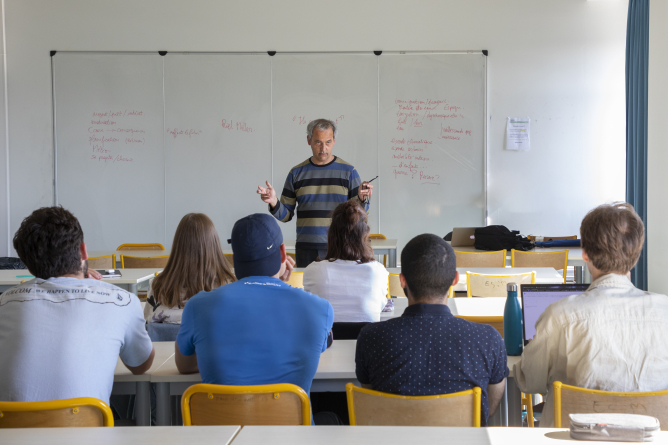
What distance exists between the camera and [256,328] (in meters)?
1.58

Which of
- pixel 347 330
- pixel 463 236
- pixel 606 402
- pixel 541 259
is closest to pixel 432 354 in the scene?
pixel 606 402

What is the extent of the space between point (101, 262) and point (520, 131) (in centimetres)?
416

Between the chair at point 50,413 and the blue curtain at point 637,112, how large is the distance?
16.0 ft

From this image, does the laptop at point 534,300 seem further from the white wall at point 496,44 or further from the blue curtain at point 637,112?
the white wall at point 496,44

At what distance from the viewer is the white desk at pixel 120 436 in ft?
3.95

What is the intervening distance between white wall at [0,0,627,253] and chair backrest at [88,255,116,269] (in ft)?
8.20

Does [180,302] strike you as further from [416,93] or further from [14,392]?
[416,93]

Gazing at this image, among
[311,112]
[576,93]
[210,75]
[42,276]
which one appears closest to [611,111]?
[576,93]

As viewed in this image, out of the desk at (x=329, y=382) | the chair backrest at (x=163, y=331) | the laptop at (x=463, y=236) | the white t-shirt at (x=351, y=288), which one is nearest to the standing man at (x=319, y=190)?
the white t-shirt at (x=351, y=288)

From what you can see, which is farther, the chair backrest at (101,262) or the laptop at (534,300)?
the chair backrest at (101,262)

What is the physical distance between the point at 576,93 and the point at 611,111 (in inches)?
15.5

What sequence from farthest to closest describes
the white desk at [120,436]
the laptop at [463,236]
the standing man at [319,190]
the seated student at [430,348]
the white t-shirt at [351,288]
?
1. the laptop at [463,236]
2. the standing man at [319,190]
3. the white t-shirt at [351,288]
4. the seated student at [430,348]
5. the white desk at [120,436]

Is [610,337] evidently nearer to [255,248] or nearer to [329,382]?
[329,382]

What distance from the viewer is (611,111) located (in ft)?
19.2
